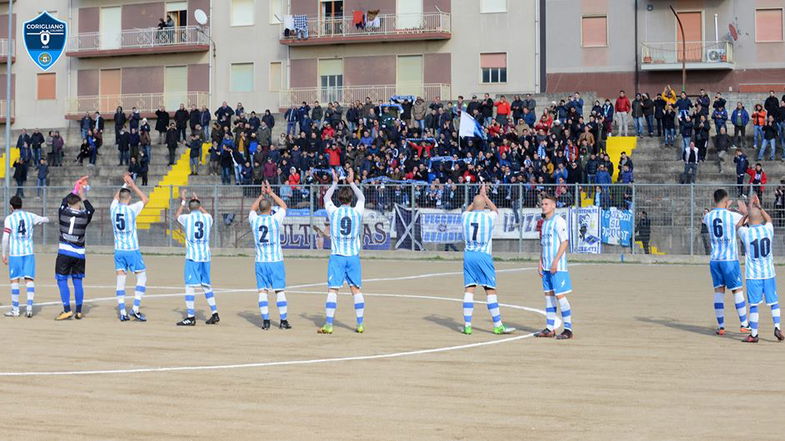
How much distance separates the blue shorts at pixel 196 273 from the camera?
18.6 meters

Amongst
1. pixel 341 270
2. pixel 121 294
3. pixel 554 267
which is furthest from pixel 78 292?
pixel 554 267

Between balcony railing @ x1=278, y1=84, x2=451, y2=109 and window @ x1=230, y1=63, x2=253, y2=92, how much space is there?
2.04 metres

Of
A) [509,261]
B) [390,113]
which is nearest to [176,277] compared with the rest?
[509,261]

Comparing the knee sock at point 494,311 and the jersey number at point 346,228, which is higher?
the jersey number at point 346,228

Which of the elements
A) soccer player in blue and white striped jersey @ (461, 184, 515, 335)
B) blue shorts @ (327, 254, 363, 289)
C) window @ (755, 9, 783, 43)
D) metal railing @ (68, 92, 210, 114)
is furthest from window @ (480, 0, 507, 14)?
blue shorts @ (327, 254, 363, 289)

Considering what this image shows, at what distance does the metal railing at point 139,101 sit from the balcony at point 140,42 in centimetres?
227

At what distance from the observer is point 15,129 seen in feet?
201

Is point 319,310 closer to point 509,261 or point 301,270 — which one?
point 301,270

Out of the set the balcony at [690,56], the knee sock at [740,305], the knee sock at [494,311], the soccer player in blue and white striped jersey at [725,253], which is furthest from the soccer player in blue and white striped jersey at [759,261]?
the balcony at [690,56]

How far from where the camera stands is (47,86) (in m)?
61.8

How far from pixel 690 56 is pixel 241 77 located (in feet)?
73.7

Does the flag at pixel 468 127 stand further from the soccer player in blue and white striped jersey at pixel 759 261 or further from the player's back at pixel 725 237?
the soccer player in blue and white striped jersey at pixel 759 261

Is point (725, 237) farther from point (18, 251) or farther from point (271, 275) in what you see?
point (18, 251)

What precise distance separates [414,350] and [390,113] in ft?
102
